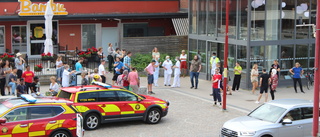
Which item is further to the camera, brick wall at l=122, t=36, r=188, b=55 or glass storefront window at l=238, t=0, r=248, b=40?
brick wall at l=122, t=36, r=188, b=55

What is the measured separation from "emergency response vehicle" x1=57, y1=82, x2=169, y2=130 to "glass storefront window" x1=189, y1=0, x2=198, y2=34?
1302 centimetres

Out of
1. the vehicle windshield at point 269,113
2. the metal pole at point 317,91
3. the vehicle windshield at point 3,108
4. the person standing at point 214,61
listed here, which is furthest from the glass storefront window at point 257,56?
the vehicle windshield at point 3,108

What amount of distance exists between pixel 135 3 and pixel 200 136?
2037 centimetres

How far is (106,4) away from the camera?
112ft

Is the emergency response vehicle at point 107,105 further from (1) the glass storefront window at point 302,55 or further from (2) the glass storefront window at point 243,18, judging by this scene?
(1) the glass storefront window at point 302,55

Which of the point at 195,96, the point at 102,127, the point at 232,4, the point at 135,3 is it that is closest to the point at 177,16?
the point at 135,3

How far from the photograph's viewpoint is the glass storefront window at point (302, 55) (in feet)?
86.5

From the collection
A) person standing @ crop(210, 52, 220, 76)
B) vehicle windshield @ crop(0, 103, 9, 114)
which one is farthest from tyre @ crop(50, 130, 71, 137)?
person standing @ crop(210, 52, 220, 76)

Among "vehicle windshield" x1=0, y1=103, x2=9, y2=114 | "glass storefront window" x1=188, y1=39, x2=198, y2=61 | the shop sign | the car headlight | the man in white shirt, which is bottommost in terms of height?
the car headlight

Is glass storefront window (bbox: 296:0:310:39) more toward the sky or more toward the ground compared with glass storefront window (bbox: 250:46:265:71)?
more toward the sky

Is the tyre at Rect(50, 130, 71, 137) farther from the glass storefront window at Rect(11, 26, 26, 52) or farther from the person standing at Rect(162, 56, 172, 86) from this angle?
the glass storefront window at Rect(11, 26, 26, 52)

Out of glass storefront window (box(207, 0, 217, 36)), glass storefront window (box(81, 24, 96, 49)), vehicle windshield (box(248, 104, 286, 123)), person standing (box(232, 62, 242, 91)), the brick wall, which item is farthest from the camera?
glass storefront window (box(81, 24, 96, 49))

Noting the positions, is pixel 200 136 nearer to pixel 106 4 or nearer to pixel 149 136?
pixel 149 136

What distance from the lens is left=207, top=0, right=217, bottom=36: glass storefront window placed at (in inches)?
1089
